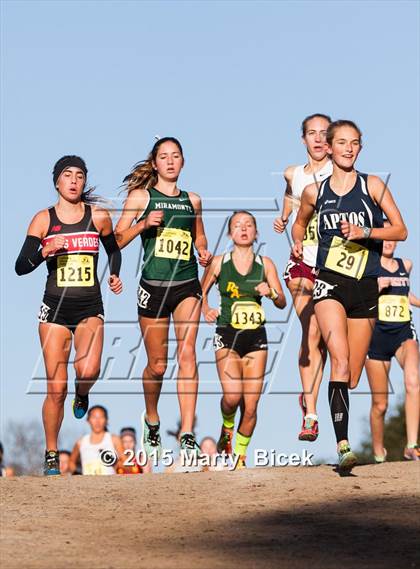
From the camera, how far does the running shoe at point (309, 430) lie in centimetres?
1131

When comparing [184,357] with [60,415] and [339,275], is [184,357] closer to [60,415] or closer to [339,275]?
[60,415]

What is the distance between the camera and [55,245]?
421 inches

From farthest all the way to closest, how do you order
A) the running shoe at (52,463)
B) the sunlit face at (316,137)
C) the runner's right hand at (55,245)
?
the sunlit face at (316,137)
the running shoe at (52,463)
the runner's right hand at (55,245)

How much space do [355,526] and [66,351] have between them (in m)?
3.59

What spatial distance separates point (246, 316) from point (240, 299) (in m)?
0.17

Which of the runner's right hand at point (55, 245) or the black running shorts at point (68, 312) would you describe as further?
the black running shorts at point (68, 312)

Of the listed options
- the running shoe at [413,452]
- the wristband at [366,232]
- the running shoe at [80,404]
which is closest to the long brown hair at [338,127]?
the wristband at [366,232]

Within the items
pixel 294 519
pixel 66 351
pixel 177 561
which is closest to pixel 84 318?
pixel 66 351

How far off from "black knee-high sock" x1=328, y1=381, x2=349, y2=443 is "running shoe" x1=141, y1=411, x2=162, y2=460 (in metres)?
2.42

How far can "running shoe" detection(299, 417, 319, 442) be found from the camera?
11312 mm

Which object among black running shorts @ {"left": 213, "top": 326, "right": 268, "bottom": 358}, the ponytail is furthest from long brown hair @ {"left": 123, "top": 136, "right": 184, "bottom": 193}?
black running shorts @ {"left": 213, "top": 326, "right": 268, "bottom": 358}

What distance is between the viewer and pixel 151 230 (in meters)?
11.3

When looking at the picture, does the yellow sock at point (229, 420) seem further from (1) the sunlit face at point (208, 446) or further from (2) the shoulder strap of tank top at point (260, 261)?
(1) the sunlit face at point (208, 446)

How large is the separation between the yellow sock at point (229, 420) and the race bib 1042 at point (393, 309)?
2026mm
